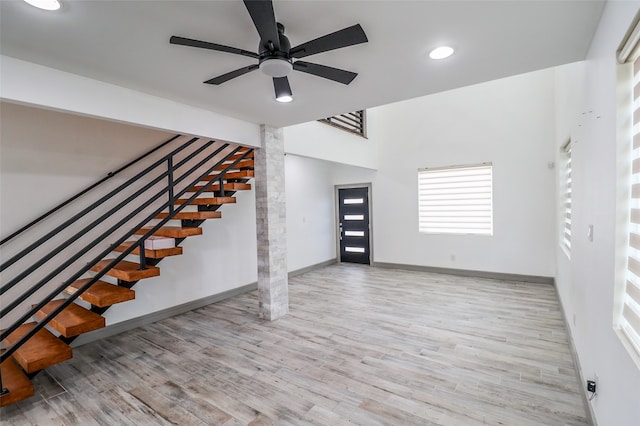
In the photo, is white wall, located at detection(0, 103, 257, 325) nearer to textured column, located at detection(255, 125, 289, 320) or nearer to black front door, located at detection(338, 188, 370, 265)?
textured column, located at detection(255, 125, 289, 320)

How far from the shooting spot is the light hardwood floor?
2230mm

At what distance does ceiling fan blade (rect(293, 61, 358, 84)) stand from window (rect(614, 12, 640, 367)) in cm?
135

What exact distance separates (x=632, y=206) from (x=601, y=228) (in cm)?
43

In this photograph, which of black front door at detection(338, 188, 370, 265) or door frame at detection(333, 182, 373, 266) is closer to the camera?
door frame at detection(333, 182, 373, 266)

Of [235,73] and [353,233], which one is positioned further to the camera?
[353,233]

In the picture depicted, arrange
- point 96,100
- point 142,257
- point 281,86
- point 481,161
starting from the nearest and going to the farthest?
point 281,86 → point 96,100 → point 142,257 → point 481,161

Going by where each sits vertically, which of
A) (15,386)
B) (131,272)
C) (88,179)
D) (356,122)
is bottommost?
(15,386)

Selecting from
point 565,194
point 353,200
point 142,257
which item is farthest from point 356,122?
point 142,257

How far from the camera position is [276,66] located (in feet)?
5.70

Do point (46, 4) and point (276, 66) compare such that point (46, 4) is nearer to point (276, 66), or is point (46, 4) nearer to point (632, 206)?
point (276, 66)

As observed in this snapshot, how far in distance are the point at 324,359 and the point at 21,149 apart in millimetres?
3706

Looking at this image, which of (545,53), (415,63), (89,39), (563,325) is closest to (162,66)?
Result: (89,39)

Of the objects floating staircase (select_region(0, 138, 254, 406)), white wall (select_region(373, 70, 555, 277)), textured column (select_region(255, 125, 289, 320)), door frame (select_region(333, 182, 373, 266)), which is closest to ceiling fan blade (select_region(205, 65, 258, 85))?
floating staircase (select_region(0, 138, 254, 406))

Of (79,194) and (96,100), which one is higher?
(96,100)
